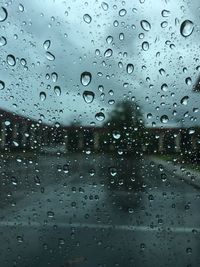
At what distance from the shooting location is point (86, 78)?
2752 mm

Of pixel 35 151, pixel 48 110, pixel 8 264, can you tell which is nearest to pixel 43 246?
pixel 8 264

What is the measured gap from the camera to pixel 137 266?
9.25 ft

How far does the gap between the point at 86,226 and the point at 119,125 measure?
1.92ft

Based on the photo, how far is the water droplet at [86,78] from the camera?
2.74 m

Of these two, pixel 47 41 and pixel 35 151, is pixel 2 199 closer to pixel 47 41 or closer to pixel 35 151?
pixel 35 151

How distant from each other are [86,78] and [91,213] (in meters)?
0.74

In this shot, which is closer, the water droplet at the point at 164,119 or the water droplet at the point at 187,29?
the water droplet at the point at 187,29

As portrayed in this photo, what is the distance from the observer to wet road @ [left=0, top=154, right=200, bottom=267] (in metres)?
2.73

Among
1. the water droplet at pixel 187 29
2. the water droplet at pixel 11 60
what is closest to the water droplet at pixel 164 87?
the water droplet at pixel 187 29

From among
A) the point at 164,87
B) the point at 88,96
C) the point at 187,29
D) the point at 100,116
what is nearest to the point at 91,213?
the point at 100,116

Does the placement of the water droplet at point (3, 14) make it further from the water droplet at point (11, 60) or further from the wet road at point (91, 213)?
the wet road at point (91, 213)

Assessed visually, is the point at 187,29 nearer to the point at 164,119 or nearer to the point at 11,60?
the point at 164,119

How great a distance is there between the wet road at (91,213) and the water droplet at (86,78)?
1.30 feet

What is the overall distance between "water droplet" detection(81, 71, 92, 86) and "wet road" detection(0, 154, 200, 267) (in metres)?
0.40
